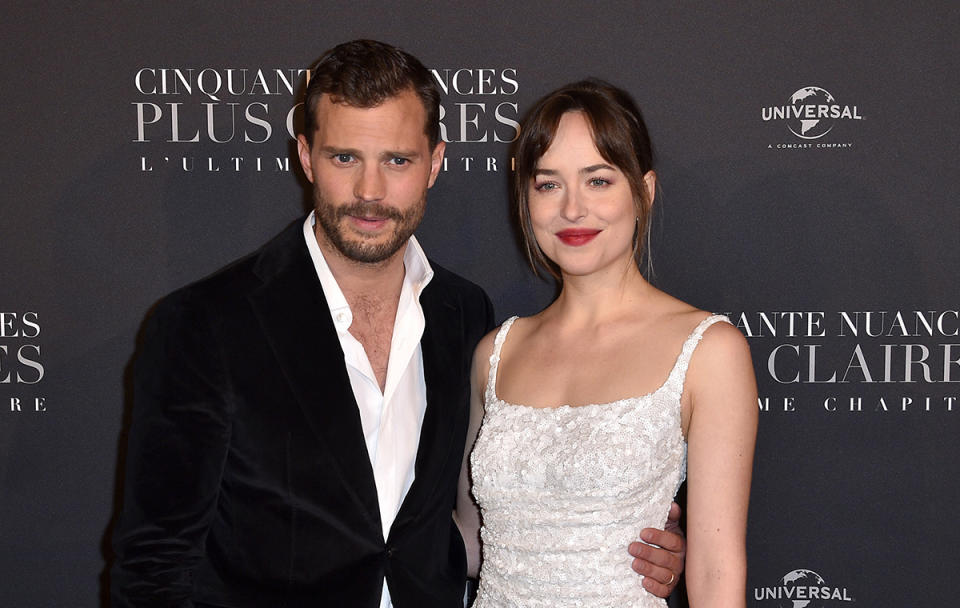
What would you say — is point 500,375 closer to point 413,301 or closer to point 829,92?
point 413,301

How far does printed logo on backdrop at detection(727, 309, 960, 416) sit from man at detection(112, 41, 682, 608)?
947mm

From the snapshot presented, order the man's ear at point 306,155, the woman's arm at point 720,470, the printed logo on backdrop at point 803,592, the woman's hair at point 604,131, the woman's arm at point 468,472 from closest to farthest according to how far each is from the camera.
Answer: the woman's arm at point 720,470
the woman's hair at point 604,131
the man's ear at point 306,155
the woman's arm at point 468,472
the printed logo on backdrop at point 803,592

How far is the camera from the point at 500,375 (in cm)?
203

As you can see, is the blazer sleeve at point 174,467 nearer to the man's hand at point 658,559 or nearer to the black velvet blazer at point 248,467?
the black velvet blazer at point 248,467

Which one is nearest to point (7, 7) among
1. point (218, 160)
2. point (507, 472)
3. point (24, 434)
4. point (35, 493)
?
point (218, 160)

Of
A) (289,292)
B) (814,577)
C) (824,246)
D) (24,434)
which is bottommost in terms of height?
(814,577)

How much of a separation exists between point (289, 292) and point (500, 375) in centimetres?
55

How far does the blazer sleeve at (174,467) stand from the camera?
1.71m

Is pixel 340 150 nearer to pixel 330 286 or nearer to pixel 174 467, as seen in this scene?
pixel 330 286

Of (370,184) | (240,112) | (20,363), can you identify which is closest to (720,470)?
(370,184)

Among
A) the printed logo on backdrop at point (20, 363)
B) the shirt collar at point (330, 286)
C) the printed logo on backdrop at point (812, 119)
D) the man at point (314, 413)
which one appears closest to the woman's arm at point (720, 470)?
the man at point (314, 413)

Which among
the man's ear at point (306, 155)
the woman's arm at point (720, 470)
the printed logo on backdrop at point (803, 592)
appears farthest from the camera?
the printed logo on backdrop at point (803, 592)

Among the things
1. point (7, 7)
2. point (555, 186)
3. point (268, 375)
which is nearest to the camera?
point (268, 375)

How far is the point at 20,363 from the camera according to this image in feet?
8.02
